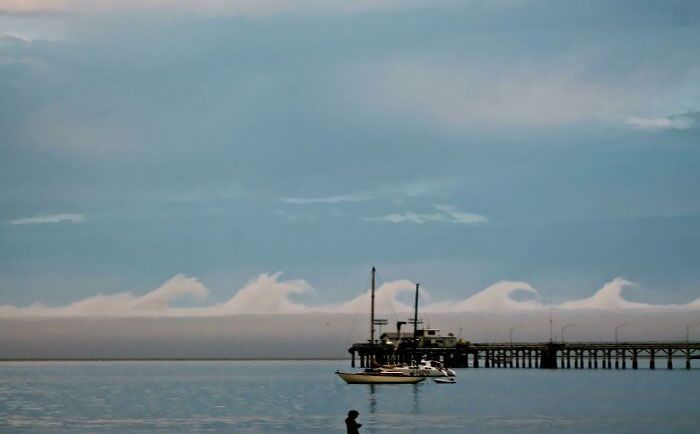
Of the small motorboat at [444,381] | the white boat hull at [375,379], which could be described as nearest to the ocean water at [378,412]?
the white boat hull at [375,379]

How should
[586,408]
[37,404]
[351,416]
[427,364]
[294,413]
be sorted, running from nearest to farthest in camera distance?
[351,416], [294,413], [586,408], [37,404], [427,364]

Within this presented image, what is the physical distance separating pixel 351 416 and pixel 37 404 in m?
83.9

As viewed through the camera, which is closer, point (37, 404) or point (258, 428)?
point (258, 428)

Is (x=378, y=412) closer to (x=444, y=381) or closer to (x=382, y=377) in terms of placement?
(x=382, y=377)

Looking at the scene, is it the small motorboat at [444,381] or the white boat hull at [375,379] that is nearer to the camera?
the white boat hull at [375,379]

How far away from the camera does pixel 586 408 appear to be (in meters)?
99.9

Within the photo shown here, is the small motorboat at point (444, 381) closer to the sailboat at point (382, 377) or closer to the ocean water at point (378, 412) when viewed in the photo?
the sailboat at point (382, 377)

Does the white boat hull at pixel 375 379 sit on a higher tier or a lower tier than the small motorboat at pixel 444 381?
higher

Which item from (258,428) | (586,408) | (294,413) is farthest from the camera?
Answer: (586,408)

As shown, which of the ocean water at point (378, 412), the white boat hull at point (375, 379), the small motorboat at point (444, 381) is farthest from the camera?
the small motorboat at point (444, 381)

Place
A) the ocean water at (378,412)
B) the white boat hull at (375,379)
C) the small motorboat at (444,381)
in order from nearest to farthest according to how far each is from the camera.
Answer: the ocean water at (378,412) → the white boat hull at (375,379) → the small motorboat at (444,381)

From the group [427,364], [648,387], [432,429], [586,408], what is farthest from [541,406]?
[427,364]

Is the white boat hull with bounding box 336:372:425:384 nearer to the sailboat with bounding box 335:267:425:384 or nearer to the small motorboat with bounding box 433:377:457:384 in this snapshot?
the sailboat with bounding box 335:267:425:384

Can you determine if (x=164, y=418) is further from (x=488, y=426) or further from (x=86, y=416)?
(x=488, y=426)
